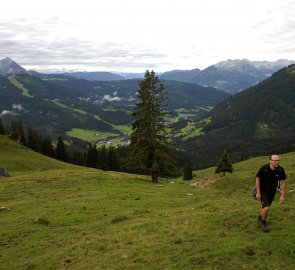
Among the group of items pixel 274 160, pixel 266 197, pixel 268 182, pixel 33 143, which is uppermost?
pixel 274 160

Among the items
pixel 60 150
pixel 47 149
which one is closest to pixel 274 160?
pixel 60 150

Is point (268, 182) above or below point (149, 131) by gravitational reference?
above

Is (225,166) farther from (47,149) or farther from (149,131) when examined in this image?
(47,149)

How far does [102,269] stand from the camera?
18.0 m

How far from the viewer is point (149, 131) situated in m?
57.6

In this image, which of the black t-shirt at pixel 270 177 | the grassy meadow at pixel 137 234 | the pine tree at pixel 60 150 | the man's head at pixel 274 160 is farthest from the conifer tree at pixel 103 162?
the man's head at pixel 274 160

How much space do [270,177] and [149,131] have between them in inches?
1534

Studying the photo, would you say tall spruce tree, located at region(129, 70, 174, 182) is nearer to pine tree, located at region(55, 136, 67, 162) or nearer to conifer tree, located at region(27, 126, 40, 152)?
pine tree, located at region(55, 136, 67, 162)

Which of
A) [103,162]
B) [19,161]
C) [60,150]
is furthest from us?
[60,150]

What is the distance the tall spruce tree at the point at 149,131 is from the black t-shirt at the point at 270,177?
124 feet

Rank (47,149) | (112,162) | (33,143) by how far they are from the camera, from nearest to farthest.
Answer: (112,162), (33,143), (47,149)

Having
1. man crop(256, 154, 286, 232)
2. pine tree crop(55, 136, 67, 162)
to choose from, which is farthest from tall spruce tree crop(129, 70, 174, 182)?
pine tree crop(55, 136, 67, 162)

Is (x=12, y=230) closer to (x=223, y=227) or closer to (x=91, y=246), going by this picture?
(x=91, y=246)

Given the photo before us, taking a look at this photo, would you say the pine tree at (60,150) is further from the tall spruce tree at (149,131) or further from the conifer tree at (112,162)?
the tall spruce tree at (149,131)
